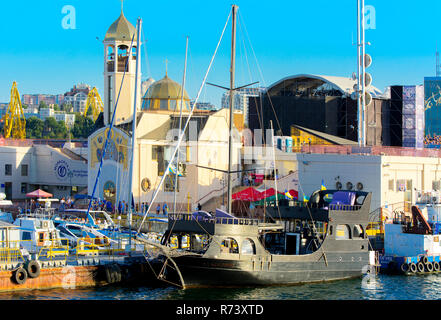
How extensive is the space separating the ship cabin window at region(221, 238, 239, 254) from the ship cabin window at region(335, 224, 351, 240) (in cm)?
514

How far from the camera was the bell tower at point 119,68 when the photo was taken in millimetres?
64938

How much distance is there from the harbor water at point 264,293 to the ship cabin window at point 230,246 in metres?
1.66

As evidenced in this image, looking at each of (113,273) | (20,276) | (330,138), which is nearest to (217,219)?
(113,273)

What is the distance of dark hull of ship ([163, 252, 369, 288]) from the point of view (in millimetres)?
34562

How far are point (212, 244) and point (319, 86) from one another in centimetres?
4129

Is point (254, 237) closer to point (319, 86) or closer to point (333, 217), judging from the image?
point (333, 217)

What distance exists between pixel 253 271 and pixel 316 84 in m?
40.7

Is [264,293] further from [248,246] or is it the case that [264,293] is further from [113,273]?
[113,273]

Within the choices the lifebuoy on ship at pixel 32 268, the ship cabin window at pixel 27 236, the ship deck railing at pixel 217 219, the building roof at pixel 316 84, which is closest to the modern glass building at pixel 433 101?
the building roof at pixel 316 84

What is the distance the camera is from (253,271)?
1380 inches

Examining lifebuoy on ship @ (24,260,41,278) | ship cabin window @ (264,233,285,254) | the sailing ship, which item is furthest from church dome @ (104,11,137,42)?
lifebuoy on ship @ (24,260,41,278)

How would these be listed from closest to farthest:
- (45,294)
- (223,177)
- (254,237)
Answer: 1. (45,294)
2. (254,237)
3. (223,177)

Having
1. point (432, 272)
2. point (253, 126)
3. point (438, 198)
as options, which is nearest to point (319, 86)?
point (253, 126)

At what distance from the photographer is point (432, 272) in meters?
40.0
